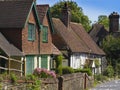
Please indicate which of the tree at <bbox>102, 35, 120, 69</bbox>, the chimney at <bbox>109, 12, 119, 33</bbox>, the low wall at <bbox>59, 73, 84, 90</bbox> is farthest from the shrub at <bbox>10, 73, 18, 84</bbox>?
the chimney at <bbox>109, 12, 119, 33</bbox>

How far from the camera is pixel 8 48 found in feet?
122

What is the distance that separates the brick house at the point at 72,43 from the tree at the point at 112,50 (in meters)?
8.27

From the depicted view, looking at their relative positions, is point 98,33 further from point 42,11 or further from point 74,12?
point 42,11

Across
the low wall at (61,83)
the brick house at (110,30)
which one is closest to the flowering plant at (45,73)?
the low wall at (61,83)

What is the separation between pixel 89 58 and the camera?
69312mm

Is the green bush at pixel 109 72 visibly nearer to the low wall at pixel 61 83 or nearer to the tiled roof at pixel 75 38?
the tiled roof at pixel 75 38

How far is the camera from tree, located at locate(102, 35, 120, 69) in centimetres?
8325

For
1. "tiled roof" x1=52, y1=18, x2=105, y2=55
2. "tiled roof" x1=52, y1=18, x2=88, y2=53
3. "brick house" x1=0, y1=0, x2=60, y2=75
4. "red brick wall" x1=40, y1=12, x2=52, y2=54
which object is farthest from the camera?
"tiled roof" x1=52, y1=18, x2=105, y2=55

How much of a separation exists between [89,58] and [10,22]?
30873 millimetres

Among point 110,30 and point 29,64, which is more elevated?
point 110,30

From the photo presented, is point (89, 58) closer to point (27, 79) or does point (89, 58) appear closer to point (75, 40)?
point (75, 40)

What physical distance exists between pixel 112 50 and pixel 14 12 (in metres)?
45.1

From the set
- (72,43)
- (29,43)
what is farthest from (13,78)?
(72,43)

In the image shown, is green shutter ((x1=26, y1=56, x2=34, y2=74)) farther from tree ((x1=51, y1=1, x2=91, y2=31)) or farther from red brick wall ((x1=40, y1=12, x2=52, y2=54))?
tree ((x1=51, y1=1, x2=91, y2=31))
